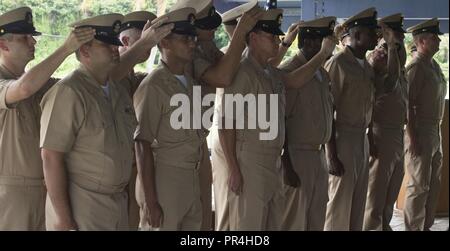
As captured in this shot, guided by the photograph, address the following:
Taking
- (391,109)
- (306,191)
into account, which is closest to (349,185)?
(306,191)

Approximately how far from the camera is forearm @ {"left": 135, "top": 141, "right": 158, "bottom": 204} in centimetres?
352

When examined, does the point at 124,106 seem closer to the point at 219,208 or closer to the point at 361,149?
the point at 219,208

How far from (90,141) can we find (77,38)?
0.42m

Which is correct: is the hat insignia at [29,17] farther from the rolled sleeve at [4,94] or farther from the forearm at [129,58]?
the forearm at [129,58]

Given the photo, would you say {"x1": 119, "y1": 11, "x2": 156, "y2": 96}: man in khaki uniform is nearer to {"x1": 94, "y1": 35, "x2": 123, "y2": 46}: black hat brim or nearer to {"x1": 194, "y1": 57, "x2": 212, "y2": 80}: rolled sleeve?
{"x1": 194, "y1": 57, "x2": 212, "y2": 80}: rolled sleeve

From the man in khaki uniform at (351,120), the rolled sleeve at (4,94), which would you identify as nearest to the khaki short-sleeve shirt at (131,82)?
the rolled sleeve at (4,94)

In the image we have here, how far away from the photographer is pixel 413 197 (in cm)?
602

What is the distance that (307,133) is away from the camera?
449 centimetres

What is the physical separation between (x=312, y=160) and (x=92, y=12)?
1508mm

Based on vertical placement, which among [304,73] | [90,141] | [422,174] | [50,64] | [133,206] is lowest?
[422,174]

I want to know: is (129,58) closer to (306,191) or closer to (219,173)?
(219,173)

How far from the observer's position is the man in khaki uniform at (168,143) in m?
3.55

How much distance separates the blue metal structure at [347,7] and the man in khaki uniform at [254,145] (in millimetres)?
1263

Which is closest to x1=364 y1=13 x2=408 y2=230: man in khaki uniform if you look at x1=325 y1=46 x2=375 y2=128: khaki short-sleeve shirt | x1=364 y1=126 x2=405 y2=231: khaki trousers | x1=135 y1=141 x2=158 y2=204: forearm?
x1=364 y1=126 x2=405 y2=231: khaki trousers
